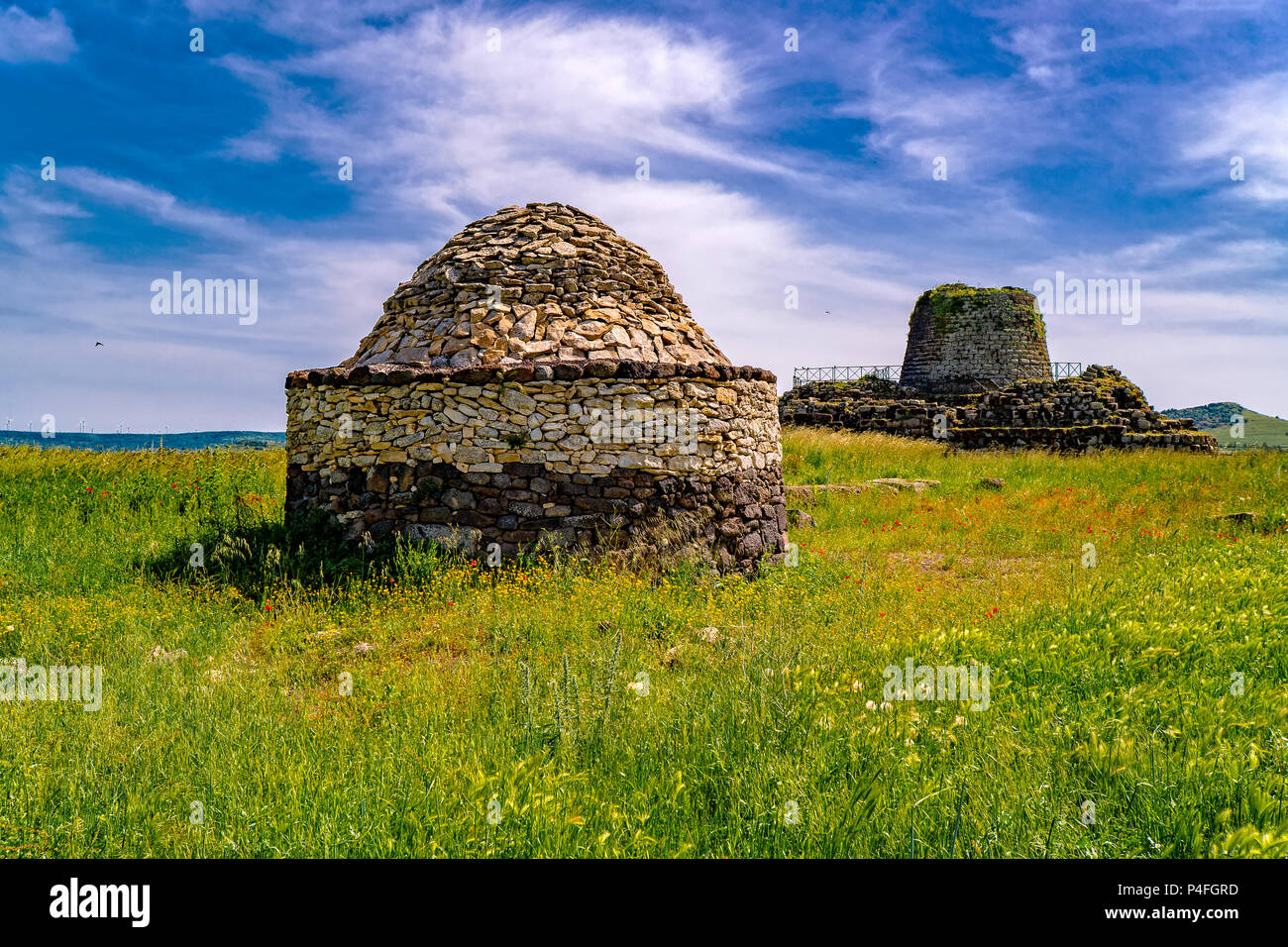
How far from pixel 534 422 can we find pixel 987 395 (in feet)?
71.3

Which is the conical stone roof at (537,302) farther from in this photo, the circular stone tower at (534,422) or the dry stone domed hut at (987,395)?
the dry stone domed hut at (987,395)

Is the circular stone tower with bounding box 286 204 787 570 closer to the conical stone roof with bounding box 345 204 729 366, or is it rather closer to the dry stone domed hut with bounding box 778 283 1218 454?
the conical stone roof with bounding box 345 204 729 366

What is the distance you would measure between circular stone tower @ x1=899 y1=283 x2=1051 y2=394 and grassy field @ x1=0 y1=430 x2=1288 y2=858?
20.2 metres

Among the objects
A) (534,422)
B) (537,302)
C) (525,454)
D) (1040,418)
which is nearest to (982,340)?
(1040,418)

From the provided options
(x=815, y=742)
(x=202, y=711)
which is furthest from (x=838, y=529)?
(x=202, y=711)

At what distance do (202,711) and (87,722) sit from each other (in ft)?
2.27

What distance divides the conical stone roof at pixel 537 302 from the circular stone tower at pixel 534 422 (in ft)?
0.08

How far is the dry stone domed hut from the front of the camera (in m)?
22.4

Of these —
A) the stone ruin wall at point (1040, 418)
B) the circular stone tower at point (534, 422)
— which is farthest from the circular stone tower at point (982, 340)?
the circular stone tower at point (534, 422)

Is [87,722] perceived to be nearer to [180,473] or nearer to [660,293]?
[660,293]

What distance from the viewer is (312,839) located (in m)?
3.12

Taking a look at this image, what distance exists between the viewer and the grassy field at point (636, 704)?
331 centimetres

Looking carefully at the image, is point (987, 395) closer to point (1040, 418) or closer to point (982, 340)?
point (1040, 418)

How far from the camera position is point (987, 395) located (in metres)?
24.9
